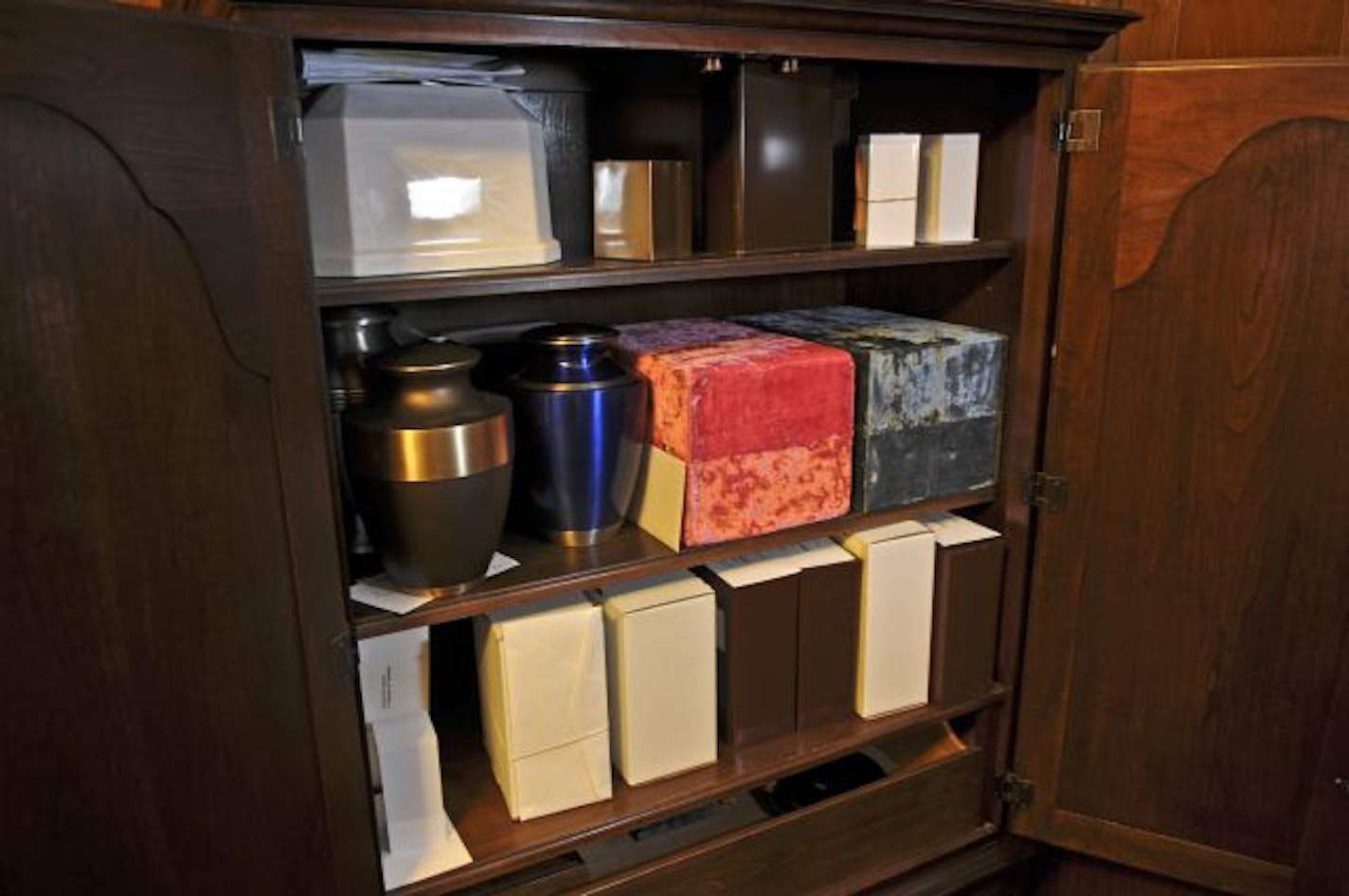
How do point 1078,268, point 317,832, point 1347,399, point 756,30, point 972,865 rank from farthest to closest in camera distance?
point 972,865
point 1078,268
point 1347,399
point 756,30
point 317,832

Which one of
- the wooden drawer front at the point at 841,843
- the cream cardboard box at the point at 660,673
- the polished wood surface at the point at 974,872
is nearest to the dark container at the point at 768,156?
the cream cardboard box at the point at 660,673

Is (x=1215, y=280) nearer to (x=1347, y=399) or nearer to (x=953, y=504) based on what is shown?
(x=1347, y=399)

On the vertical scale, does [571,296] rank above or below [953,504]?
above

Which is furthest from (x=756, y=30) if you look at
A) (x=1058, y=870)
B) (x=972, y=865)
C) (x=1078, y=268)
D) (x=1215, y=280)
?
(x=1058, y=870)

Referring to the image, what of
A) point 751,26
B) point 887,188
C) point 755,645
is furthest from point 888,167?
point 755,645

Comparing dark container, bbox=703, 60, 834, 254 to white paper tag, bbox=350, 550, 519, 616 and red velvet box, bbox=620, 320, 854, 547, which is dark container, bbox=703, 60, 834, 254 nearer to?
red velvet box, bbox=620, 320, 854, 547

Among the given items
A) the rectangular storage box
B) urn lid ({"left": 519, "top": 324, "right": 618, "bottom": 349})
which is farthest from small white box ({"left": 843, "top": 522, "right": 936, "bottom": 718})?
urn lid ({"left": 519, "top": 324, "right": 618, "bottom": 349})

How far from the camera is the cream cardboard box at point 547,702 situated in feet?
4.05

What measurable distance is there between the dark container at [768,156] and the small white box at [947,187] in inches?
7.4

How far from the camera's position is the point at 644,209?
1237 mm

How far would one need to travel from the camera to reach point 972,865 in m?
1.64

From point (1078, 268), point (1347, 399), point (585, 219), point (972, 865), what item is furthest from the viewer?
point (972, 865)

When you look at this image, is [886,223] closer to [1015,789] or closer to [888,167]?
[888,167]

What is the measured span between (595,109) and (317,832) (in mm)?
1053
